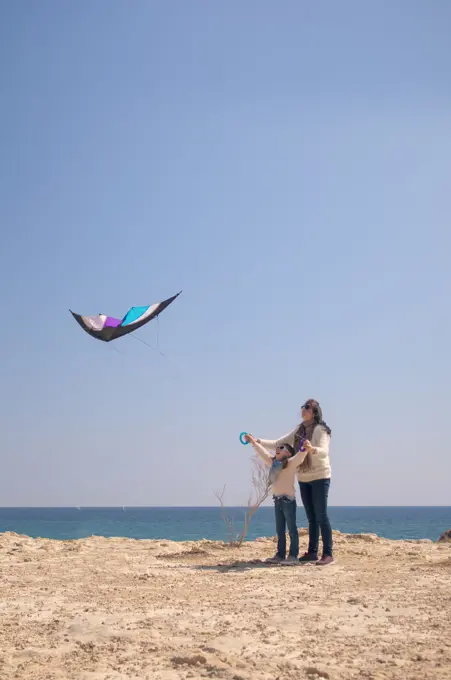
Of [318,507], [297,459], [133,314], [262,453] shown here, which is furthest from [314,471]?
[133,314]

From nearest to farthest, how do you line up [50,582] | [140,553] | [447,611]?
[447,611]
[50,582]
[140,553]

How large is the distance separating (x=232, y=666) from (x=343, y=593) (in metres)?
2.18

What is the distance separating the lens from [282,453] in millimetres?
7633

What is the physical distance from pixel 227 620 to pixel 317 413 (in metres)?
3.55

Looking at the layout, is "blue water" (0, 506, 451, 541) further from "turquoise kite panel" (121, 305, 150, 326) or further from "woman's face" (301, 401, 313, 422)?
"woman's face" (301, 401, 313, 422)

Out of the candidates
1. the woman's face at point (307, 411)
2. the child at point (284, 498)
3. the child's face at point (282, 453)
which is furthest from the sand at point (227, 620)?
the woman's face at point (307, 411)

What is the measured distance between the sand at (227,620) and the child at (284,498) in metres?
0.34

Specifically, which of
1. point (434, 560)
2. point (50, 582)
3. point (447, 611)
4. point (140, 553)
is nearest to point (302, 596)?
point (447, 611)

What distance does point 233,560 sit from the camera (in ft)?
27.1

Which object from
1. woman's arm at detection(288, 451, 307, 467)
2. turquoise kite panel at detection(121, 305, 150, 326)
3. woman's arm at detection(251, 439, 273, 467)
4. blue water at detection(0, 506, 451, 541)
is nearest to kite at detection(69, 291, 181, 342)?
turquoise kite panel at detection(121, 305, 150, 326)

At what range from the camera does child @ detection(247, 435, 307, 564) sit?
7.44 metres

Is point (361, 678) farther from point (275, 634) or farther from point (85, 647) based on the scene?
point (85, 647)

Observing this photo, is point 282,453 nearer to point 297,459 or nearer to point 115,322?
point 297,459

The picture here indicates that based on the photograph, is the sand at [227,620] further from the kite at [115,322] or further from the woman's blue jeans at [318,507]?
the kite at [115,322]
